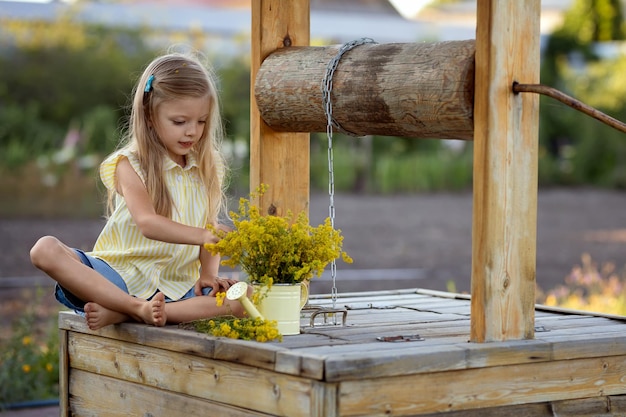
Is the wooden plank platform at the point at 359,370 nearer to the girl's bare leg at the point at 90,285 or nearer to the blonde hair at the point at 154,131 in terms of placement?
the girl's bare leg at the point at 90,285

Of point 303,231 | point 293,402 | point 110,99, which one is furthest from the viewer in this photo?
point 110,99

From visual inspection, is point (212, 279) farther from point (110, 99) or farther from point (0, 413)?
point (110, 99)

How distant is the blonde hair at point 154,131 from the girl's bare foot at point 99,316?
0.43m

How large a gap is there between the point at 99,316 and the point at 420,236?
8489 millimetres

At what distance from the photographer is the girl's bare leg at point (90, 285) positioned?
3.80m

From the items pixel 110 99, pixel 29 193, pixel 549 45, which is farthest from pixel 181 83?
pixel 549 45

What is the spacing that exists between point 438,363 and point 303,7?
6.15 ft

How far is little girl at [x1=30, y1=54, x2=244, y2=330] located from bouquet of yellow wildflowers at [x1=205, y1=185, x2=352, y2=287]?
23cm

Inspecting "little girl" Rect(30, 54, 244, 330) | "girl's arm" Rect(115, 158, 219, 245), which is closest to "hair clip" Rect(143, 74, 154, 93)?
"little girl" Rect(30, 54, 244, 330)

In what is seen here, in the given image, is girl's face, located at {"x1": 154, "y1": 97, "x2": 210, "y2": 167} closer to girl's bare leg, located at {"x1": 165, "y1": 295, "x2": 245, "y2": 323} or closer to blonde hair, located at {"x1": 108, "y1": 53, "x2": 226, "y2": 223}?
blonde hair, located at {"x1": 108, "y1": 53, "x2": 226, "y2": 223}

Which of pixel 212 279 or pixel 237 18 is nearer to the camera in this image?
pixel 212 279

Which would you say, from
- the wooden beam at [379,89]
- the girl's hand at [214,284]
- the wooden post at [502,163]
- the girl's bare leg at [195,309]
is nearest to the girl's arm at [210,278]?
the girl's hand at [214,284]

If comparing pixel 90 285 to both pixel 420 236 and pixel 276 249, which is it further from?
pixel 420 236

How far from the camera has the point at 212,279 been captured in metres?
4.11
